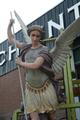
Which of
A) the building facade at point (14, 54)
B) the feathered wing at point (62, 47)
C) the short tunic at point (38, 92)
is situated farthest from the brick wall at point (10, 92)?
the short tunic at point (38, 92)

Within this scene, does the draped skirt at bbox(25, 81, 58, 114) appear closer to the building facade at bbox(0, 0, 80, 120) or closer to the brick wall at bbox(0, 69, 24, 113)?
the building facade at bbox(0, 0, 80, 120)

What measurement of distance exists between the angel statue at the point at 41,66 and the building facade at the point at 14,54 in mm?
11226

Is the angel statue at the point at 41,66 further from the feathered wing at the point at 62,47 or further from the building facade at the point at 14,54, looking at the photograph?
the building facade at the point at 14,54

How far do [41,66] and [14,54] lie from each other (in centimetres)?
1681

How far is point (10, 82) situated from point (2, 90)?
1221mm

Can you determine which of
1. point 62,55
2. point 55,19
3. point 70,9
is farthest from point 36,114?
point 55,19

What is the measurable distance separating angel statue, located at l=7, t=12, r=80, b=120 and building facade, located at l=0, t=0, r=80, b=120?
36.8 ft

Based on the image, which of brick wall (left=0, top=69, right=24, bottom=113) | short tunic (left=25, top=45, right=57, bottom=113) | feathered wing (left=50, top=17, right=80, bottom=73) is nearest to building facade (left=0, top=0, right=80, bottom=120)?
brick wall (left=0, top=69, right=24, bottom=113)

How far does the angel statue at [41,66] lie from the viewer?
283 cm

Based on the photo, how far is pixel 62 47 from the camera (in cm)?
301

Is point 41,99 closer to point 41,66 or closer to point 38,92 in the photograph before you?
point 38,92

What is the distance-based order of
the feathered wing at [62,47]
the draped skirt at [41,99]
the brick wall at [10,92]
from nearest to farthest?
the draped skirt at [41,99]
the feathered wing at [62,47]
the brick wall at [10,92]

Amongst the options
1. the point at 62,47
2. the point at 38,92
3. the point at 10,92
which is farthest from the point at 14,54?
the point at 38,92

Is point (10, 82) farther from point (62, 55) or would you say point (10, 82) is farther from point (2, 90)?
point (62, 55)
